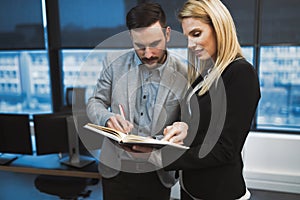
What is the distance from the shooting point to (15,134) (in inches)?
80.4

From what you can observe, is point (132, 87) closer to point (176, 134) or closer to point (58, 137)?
point (176, 134)

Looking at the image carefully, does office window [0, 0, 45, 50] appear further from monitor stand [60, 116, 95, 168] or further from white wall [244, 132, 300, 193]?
white wall [244, 132, 300, 193]

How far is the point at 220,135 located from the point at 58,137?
1.35 metres

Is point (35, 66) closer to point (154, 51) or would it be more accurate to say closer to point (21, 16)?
point (21, 16)

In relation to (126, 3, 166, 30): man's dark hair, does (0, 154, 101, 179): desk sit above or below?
below

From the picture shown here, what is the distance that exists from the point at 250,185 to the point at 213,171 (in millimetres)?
1821

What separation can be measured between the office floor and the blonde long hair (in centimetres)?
164

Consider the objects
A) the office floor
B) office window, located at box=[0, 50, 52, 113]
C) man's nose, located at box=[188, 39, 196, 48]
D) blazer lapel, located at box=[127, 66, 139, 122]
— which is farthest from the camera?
office window, located at box=[0, 50, 52, 113]

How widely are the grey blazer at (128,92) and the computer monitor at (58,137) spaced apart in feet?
2.01

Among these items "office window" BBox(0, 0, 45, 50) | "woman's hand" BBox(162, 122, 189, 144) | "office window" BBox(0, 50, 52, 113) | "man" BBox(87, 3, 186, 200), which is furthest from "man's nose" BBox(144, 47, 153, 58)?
"office window" BBox(0, 50, 52, 113)

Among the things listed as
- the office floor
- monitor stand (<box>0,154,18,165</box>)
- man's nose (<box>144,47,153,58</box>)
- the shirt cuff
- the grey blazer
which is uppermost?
man's nose (<box>144,47,153,58</box>)

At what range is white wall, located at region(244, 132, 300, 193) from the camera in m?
2.55

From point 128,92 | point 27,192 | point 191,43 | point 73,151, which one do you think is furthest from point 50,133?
point 191,43

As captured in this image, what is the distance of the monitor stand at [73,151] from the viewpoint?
1.93m
